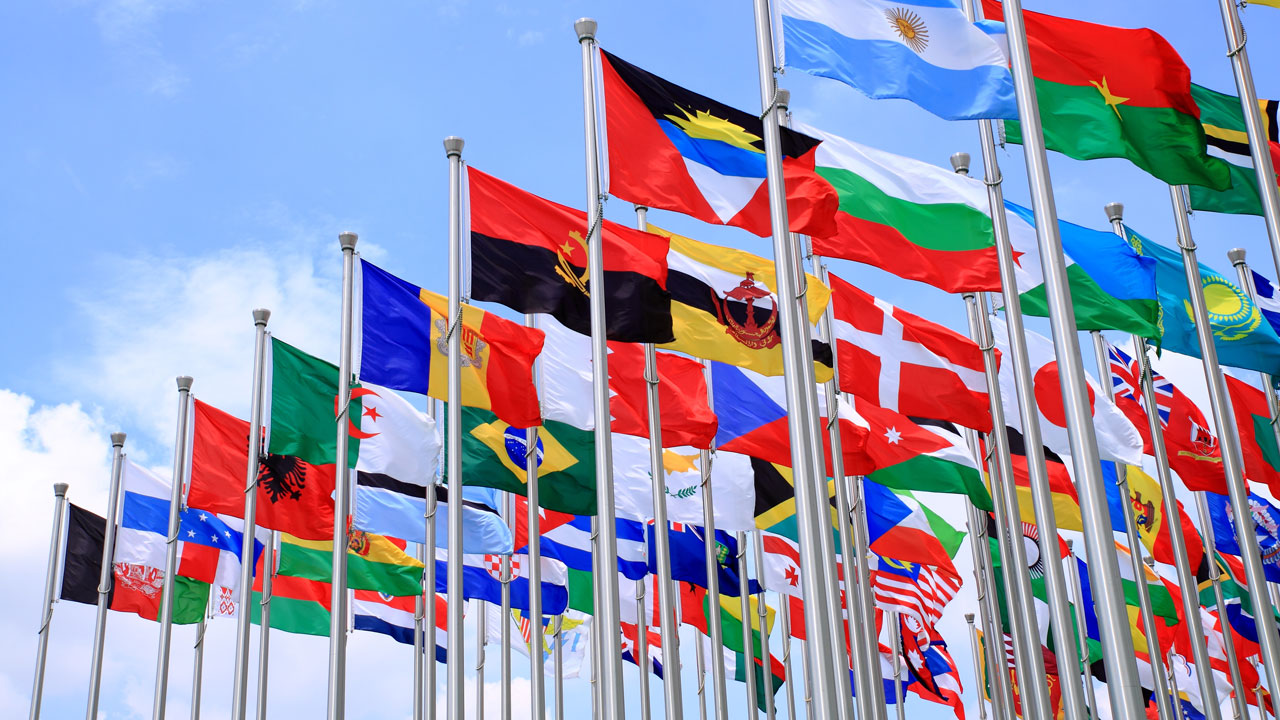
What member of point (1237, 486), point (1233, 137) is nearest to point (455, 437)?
point (1237, 486)

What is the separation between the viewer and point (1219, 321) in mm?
20781

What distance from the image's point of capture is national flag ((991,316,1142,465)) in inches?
813

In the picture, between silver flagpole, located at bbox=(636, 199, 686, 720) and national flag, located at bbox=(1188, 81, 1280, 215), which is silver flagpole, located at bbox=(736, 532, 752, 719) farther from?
national flag, located at bbox=(1188, 81, 1280, 215)

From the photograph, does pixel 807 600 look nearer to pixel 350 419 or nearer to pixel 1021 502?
pixel 350 419

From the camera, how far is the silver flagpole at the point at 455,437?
15.1m

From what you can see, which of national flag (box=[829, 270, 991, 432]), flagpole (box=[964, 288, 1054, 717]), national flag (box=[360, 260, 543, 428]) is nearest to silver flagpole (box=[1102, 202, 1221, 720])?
flagpole (box=[964, 288, 1054, 717])

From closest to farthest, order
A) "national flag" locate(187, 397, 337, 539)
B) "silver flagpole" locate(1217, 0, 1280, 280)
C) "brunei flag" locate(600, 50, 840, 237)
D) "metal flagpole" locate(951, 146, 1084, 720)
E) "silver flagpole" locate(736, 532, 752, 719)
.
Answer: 1. "metal flagpole" locate(951, 146, 1084, 720)
2. "silver flagpole" locate(1217, 0, 1280, 280)
3. "brunei flag" locate(600, 50, 840, 237)
4. "national flag" locate(187, 397, 337, 539)
5. "silver flagpole" locate(736, 532, 752, 719)

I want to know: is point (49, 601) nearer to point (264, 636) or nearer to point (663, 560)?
point (264, 636)

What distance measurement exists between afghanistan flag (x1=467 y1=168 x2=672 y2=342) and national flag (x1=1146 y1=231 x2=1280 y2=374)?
9182 mm

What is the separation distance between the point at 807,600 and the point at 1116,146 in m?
6.97

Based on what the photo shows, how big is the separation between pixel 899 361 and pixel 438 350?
7.20m

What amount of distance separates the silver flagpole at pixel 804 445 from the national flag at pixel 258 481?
11395 mm

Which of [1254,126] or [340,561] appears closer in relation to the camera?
[1254,126]

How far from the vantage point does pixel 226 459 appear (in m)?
22.7
